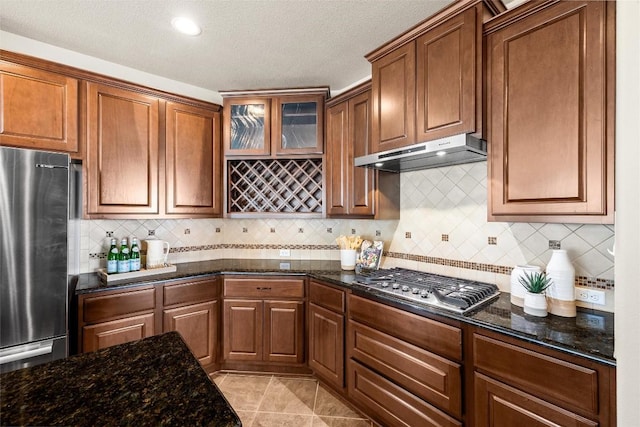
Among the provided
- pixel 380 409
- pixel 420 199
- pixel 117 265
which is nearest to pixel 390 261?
pixel 420 199

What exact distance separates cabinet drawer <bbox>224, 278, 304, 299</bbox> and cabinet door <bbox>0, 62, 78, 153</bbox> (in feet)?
5.06

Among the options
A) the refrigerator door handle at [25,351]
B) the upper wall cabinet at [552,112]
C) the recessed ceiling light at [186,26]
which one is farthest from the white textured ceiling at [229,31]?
the refrigerator door handle at [25,351]

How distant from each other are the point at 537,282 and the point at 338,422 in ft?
5.12

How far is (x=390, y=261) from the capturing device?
263 cm

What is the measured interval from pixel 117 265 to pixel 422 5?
9.26ft

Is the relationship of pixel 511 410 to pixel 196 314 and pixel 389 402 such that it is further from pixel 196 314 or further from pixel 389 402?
pixel 196 314

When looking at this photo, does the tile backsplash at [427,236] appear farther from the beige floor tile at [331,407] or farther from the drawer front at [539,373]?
the beige floor tile at [331,407]

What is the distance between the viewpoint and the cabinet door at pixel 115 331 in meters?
1.96

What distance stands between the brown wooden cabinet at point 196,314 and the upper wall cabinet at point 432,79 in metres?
1.83

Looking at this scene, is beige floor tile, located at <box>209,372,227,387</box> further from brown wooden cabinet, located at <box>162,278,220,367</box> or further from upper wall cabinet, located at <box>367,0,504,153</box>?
upper wall cabinet, located at <box>367,0,504,153</box>

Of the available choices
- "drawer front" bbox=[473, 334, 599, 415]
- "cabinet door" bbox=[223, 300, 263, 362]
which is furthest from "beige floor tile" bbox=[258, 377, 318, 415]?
"drawer front" bbox=[473, 334, 599, 415]

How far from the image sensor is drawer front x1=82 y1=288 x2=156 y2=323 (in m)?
1.97

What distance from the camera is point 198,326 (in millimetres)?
Answer: 2443

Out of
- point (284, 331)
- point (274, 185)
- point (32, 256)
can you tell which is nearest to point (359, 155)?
point (274, 185)
